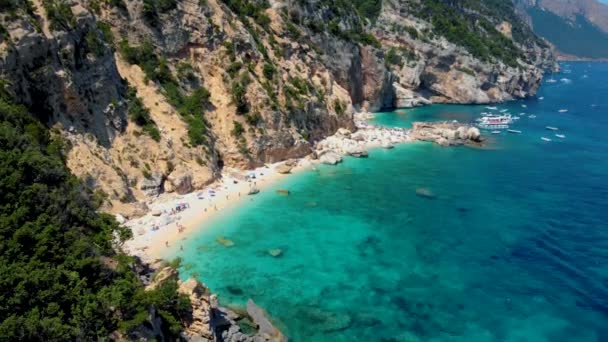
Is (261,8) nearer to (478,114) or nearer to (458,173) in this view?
(458,173)

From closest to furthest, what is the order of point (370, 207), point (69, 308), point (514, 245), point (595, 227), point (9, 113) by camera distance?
point (69, 308)
point (9, 113)
point (514, 245)
point (595, 227)
point (370, 207)

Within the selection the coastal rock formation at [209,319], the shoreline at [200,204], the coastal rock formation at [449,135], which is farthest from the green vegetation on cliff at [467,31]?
the coastal rock formation at [209,319]

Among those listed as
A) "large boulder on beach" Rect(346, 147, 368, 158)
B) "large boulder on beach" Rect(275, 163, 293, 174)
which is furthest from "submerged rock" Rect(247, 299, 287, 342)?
"large boulder on beach" Rect(346, 147, 368, 158)

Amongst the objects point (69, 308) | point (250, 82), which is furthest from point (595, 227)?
point (69, 308)

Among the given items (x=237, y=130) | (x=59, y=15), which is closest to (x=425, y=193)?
(x=237, y=130)

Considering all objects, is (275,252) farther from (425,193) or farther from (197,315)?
(425,193)
